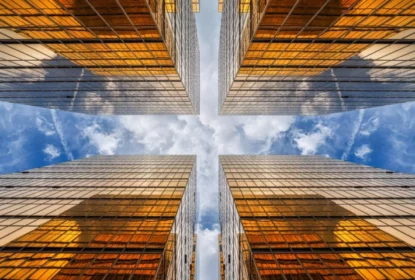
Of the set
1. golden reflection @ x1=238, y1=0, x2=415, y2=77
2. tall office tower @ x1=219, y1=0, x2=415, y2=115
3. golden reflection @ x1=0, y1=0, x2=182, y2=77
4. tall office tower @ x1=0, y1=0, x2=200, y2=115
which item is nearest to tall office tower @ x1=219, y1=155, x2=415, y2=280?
tall office tower @ x1=219, y1=0, x2=415, y2=115

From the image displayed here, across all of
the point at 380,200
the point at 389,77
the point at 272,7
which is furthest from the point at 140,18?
the point at 389,77

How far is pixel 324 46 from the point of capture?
23.1 metres

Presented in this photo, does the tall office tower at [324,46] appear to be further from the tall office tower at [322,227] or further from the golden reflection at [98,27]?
the tall office tower at [322,227]

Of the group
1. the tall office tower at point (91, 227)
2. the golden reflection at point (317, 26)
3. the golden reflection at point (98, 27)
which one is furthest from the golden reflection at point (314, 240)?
the golden reflection at point (98, 27)

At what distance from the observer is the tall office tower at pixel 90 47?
679 inches

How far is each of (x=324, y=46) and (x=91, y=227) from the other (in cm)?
2815

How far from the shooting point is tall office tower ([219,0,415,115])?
1714 cm

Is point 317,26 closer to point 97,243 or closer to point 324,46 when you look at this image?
point 324,46

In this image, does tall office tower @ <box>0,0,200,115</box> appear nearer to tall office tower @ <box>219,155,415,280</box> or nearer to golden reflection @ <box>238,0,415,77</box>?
golden reflection @ <box>238,0,415,77</box>

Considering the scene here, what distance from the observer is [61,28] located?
65.0 feet

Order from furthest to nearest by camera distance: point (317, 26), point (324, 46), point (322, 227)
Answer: point (324, 46) < point (322, 227) < point (317, 26)

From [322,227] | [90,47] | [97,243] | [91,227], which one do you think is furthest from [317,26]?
[91,227]

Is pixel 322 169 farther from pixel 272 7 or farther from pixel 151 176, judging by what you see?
pixel 272 7

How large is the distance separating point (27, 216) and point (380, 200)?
38.8m
